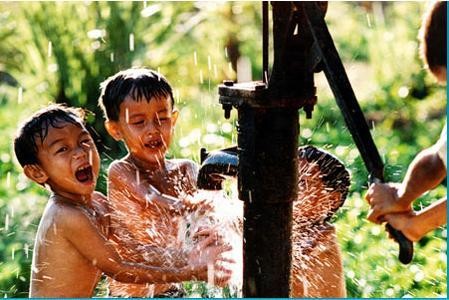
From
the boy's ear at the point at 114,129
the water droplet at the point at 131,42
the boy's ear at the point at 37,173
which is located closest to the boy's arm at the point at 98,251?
the boy's ear at the point at 37,173

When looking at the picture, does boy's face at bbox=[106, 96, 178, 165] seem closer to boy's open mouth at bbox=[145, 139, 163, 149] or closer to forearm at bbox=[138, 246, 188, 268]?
boy's open mouth at bbox=[145, 139, 163, 149]

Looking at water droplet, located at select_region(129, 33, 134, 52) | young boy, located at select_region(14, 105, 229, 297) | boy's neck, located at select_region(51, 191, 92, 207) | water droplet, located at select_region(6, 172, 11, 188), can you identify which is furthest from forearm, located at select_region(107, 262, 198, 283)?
water droplet, located at select_region(129, 33, 134, 52)

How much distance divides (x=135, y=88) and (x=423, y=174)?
110cm

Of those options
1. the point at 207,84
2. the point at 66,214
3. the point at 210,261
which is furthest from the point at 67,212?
the point at 207,84

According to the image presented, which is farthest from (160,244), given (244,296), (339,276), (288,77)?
(288,77)

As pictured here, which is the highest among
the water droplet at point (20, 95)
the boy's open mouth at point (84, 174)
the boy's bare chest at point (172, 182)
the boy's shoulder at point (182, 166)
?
the water droplet at point (20, 95)

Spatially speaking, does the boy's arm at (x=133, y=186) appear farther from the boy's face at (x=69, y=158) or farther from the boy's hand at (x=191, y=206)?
the boy's face at (x=69, y=158)

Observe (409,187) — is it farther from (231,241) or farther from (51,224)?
(51,224)

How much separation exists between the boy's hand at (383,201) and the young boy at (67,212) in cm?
91

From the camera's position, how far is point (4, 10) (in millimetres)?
6883

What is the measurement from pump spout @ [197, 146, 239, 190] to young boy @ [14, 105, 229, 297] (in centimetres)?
44

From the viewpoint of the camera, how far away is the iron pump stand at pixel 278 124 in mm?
2100

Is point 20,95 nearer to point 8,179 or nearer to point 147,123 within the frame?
point 8,179

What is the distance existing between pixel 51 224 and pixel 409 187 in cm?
120
